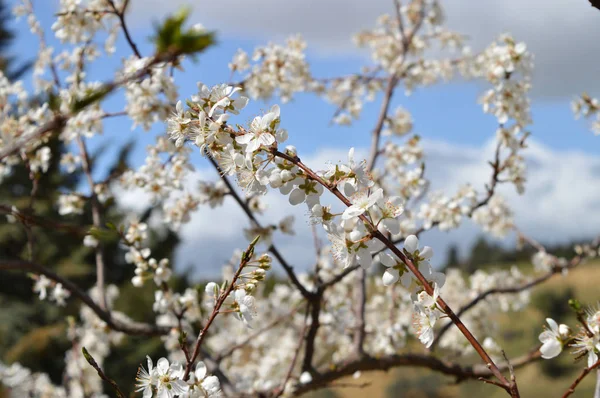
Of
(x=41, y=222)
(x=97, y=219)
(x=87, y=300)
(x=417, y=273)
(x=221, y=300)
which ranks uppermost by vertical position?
(x=97, y=219)

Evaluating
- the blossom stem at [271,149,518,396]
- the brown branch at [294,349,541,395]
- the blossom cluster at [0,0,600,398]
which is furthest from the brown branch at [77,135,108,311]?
the blossom stem at [271,149,518,396]

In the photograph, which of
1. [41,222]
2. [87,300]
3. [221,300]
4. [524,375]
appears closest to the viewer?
[221,300]

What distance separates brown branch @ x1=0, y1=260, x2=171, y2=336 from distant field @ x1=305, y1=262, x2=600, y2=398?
261 cm

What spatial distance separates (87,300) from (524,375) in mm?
12485

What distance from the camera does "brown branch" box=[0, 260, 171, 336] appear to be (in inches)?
77.9

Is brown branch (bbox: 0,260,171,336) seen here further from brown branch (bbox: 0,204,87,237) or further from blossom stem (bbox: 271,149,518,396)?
blossom stem (bbox: 271,149,518,396)

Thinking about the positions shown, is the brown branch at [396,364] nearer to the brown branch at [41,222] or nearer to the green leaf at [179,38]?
the brown branch at [41,222]

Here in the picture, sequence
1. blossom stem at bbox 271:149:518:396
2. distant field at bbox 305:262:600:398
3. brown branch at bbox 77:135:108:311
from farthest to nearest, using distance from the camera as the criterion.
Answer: distant field at bbox 305:262:600:398 < brown branch at bbox 77:135:108:311 < blossom stem at bbox 271:149:518:396

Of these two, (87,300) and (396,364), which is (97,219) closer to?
(87,300)

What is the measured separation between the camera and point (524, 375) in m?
12.6

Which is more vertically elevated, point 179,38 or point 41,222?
point 41,222

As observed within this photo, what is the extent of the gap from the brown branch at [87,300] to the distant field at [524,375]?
2605mm

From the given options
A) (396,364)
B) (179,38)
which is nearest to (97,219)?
(396,364)

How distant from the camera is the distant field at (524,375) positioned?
8445mm
